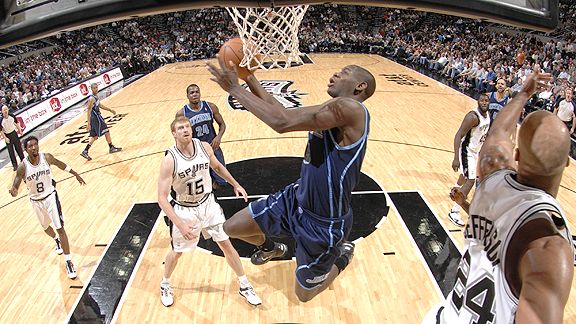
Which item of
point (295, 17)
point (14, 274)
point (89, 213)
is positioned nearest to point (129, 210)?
point (89, 213)

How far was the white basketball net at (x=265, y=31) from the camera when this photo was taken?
297cm

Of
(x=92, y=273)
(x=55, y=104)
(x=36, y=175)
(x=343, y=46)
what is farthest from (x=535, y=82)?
(x=343, y=46)

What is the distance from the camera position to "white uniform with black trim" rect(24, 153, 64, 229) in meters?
4.79

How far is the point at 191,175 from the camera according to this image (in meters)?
4.11

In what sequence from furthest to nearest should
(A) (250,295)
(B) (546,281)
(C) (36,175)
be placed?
(C) (36,175) < (A) (250,295) < (B) (546,281)

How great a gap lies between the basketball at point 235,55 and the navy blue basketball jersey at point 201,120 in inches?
133

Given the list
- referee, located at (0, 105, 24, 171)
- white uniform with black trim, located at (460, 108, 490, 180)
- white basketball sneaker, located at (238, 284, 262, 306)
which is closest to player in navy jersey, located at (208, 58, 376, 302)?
white basketball sneaker, located at (238, 284, 262, 306)

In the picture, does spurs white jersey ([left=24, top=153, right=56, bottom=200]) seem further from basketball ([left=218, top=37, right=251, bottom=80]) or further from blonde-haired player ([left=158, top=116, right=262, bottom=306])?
basketball ([left=218, top=37, right=251, bottom=80])

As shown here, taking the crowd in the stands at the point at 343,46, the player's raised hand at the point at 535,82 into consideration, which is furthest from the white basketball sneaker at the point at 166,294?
the crowd in the stands at the point at 343,46

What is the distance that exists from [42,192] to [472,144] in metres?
5.37

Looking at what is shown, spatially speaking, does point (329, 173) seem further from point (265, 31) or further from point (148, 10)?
point (148, 10)

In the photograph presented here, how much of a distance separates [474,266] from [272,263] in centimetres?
333

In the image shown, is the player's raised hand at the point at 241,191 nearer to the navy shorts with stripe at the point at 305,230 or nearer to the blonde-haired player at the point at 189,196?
the blonde-haired player at the point at 189,196

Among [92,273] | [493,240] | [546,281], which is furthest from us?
[92,273]
